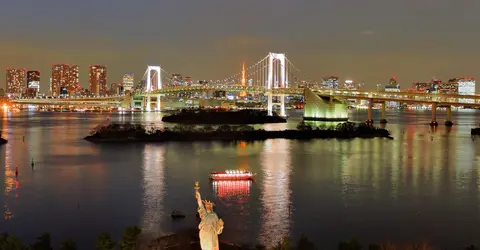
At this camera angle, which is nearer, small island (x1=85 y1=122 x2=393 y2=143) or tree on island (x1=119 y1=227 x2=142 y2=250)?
tree on island (x1=119 y1=227 x2=142 y2=250)

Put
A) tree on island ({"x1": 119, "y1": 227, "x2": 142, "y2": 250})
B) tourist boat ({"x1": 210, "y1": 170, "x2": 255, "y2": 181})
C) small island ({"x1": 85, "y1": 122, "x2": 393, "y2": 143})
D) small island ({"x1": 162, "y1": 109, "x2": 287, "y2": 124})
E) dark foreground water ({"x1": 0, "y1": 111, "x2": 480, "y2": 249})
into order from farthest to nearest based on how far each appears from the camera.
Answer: small island ({"x1": 162, "y1": 109, "x2": 287, "y2": 124}) → small island ({"x1": 85, "y1": 122, "x2": 393, "y2": 143}) → tourist boat ({"x1": 210, "y1": 170, "x2": 255, "y2": 181}) → dark foreground water ({"x1": 0, "y1": 111, "x2": 480, "y2": 249}) → tree on island ({"x1": 119, "y1": 227, "x2": 142, "y2": 250})

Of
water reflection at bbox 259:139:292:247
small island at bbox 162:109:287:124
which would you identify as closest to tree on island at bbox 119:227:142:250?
water reflection at bbox 259:139:292:247

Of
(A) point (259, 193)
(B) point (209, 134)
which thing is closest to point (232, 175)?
(A) point (259, 193)

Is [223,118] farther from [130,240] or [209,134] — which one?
[130,240]

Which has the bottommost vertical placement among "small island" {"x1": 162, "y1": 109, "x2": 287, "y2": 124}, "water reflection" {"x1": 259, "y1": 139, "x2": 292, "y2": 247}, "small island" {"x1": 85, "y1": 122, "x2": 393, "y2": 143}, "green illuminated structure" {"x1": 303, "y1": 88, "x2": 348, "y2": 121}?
"water reflection" {"x1": 259, "y1": 139, "x2": 292, "y2": 247}

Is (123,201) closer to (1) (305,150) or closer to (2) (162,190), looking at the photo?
(2) (162,190)

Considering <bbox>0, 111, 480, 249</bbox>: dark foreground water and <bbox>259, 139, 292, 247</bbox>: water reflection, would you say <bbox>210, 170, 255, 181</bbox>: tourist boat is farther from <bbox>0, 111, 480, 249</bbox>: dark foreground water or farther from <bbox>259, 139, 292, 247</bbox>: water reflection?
<bbox>259, 139, 292, 247</bbox>: water reflection
